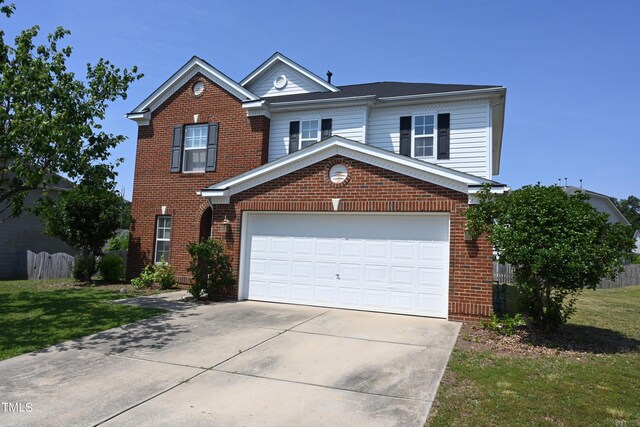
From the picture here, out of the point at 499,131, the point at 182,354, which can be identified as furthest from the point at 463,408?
the point at 499,131

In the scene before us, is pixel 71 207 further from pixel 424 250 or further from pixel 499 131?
pixel 499 131

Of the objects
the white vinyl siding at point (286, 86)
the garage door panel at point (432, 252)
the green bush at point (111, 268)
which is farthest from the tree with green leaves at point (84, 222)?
the garage door panel at point (432, 252)

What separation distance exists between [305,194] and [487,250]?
4719mm

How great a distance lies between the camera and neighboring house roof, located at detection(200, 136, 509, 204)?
31.5 ft

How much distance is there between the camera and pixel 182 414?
4.66m

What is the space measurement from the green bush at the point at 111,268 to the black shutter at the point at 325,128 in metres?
9.39

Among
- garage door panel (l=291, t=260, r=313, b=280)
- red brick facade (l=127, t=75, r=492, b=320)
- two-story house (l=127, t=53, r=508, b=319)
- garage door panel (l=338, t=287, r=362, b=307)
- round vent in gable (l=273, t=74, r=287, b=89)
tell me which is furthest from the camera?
round vent in gable (l=273, t=74, r=287, b=89)

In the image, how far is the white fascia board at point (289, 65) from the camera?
54.3 ft

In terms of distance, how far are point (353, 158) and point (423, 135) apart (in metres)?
3.92

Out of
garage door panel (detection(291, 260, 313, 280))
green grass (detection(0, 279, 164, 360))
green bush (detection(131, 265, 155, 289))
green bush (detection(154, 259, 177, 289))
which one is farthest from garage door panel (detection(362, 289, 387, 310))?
green bush (detection(131, 265, 155, 289))

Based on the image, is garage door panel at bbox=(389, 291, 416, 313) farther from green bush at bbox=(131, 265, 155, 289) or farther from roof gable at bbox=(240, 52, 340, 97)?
roof gable at bbox=(240, 52, 340, 97)

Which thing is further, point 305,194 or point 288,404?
point 305,194

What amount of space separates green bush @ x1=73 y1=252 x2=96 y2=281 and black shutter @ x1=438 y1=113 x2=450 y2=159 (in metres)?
13.3

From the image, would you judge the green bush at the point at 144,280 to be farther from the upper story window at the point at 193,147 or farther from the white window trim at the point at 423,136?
the white window trim at the point at 423,136
